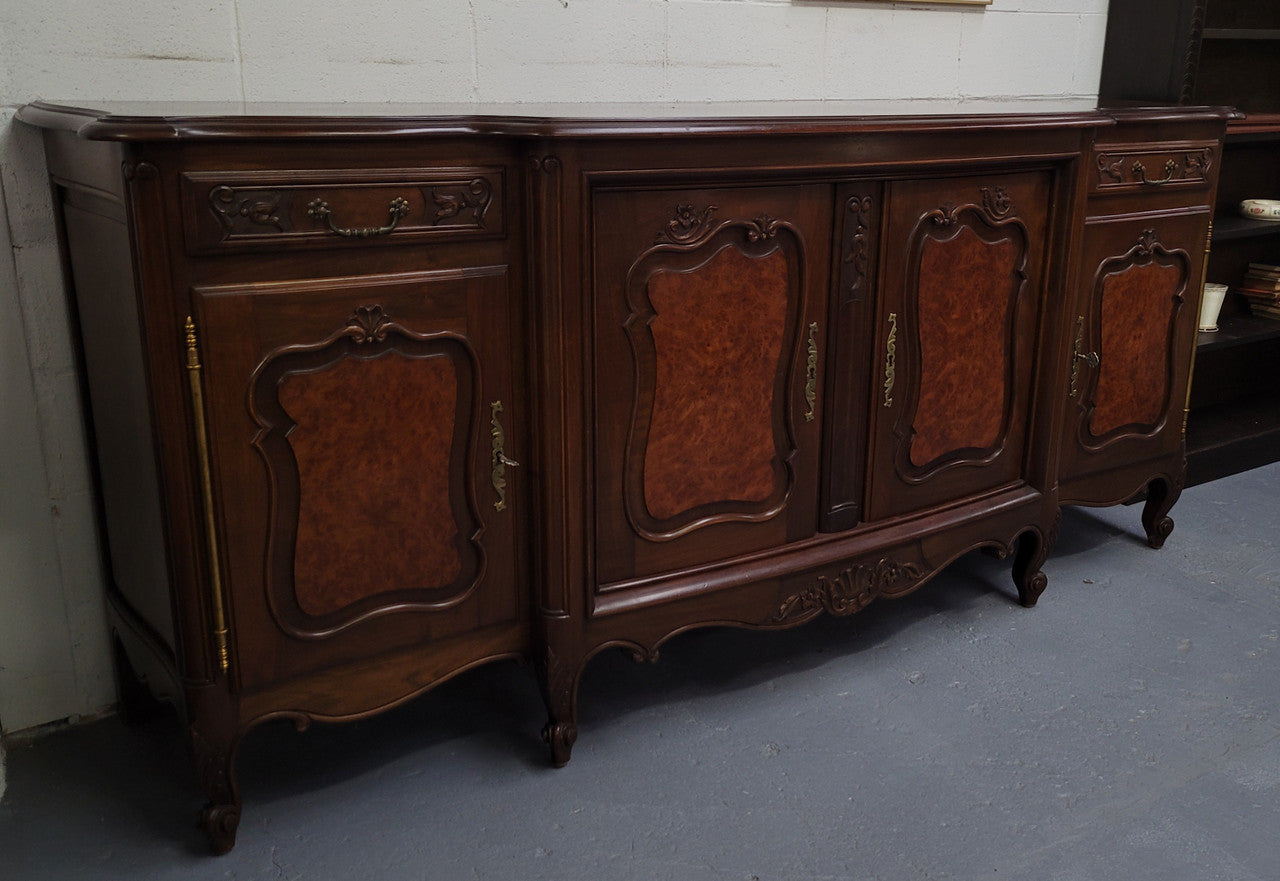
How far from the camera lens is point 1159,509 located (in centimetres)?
290

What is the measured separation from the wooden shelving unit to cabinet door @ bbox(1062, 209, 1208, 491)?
0.46 meters

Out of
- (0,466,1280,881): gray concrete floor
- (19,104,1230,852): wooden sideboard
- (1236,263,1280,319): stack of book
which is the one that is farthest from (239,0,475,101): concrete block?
(1236,263,1280,319): stack of book

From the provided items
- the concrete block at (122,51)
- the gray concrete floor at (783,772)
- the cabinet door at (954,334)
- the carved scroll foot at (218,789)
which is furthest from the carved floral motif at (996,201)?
the carved scroll foot at (218,789)

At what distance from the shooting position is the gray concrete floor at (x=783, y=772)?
1778 millimetres

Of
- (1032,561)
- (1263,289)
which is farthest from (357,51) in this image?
(1263,289)

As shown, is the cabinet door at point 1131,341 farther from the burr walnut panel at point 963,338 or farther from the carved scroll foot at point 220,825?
the carved scroll foot at point 220,825

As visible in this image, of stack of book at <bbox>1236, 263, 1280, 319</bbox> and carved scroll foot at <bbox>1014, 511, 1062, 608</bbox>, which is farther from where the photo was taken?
stack of book at <bbox>1236, 263, 1280, 319</bbox>

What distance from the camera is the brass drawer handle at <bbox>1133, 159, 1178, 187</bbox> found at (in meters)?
2.50

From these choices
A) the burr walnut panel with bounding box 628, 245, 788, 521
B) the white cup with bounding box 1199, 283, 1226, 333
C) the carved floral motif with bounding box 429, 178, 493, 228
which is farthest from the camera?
the white cup with bounding box 1199, 283, 1226, 333

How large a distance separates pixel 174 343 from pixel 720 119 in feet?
2.97

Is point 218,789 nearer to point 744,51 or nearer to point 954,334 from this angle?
point 954,334

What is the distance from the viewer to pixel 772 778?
1.98 m

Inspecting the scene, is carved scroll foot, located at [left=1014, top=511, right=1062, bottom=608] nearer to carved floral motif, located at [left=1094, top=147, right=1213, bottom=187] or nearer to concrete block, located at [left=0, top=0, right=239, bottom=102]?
carved floral motif, located at [left=1094, top=147, right=1213, bottom=187]

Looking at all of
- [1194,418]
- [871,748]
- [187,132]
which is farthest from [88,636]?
[1194,418]
